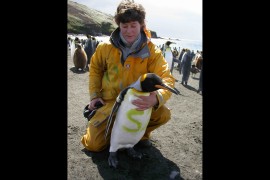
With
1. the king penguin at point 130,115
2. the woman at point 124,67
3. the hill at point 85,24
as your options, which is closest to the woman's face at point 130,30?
the woman at point 124,67

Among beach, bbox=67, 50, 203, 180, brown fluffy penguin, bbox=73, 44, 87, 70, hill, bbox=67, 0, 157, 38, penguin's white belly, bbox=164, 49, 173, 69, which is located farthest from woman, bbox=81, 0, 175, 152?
hill, bbox=67, 0, 157, 38

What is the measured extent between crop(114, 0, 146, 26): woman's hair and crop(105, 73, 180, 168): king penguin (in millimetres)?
382

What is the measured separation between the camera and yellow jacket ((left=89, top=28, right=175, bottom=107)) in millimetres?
1777

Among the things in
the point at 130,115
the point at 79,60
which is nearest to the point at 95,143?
the point at 130,115

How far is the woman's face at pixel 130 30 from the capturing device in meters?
1.69

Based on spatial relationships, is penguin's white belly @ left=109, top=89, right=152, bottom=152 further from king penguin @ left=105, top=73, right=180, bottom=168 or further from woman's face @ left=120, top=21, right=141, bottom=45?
woman's face @ left=120, top=21, right=141, bottom=45

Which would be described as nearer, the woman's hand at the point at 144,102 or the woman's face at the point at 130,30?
the woman's hand at the point at 144,102

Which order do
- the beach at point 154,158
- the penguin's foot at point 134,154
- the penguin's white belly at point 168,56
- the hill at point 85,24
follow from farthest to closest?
the hill at point 85,24
the penguin's white belly at point 168,56
the penguin's foot at point 134,154
the beach at point 154,158

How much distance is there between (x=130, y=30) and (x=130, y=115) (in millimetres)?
524

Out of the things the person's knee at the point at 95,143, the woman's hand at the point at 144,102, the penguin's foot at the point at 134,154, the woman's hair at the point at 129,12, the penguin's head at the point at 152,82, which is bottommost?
the penguin's foot at the point at 134,154

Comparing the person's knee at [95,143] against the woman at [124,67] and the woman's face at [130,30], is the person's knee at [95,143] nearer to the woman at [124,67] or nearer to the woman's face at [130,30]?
the woman at [124,67]

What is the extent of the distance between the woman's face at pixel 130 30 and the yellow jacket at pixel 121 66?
8 centimetres
